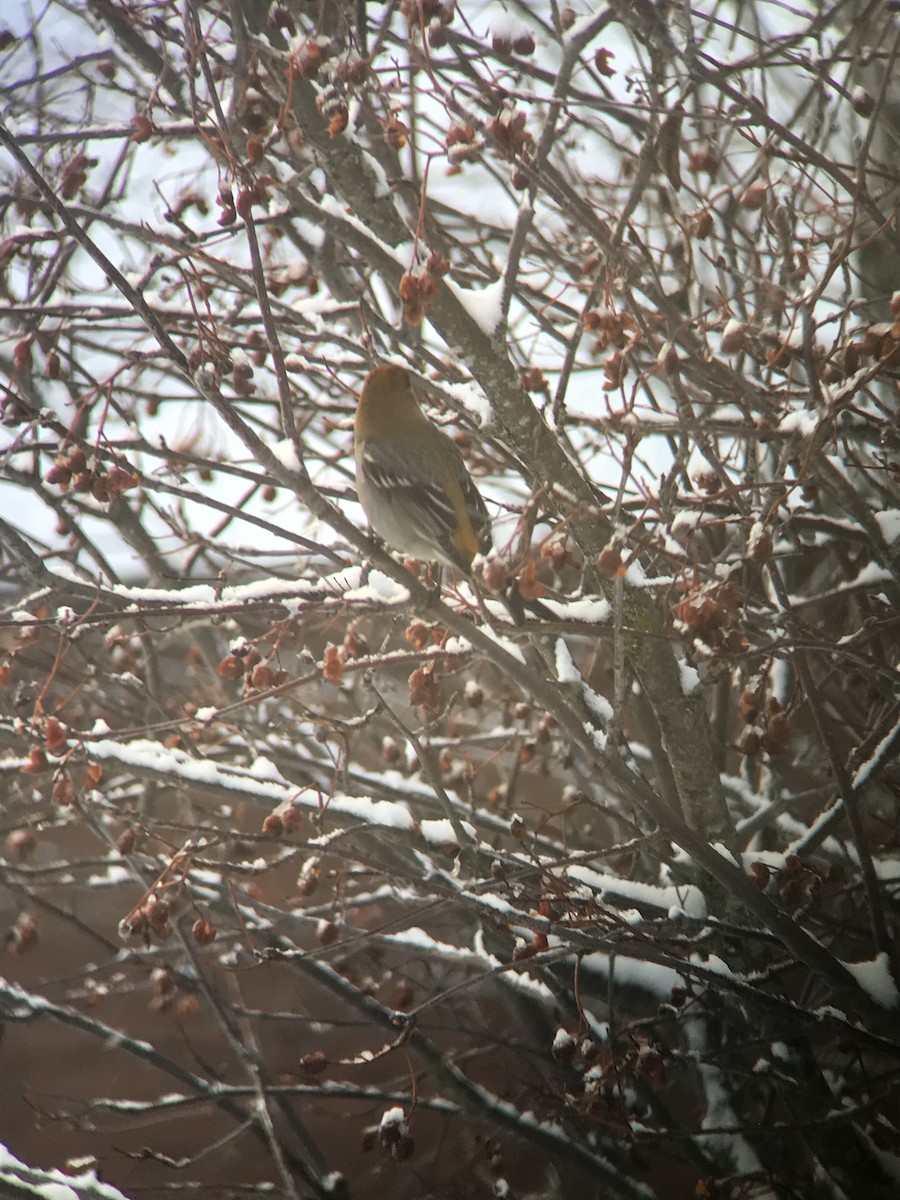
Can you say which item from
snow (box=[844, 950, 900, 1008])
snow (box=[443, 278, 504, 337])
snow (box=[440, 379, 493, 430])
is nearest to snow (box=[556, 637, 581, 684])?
snow (box=[440, 379, 493, 430])

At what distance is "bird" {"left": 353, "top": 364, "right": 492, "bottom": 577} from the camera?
3035mm

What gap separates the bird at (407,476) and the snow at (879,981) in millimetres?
1706

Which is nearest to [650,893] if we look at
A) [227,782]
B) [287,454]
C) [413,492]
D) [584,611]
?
[584,611]

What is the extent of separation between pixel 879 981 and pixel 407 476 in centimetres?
212

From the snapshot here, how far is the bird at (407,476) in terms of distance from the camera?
3.04m

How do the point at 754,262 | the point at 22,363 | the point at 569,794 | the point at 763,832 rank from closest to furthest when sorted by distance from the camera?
the point at 22,363 → the point at 754,262 → the point at 763,832 → the point at 569,794

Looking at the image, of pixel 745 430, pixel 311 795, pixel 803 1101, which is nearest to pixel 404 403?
pixel 745 430

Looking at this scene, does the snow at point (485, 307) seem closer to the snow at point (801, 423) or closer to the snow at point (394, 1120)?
the snow at point (801, 423)

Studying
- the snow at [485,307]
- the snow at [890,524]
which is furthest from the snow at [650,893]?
the snow at [485,307]

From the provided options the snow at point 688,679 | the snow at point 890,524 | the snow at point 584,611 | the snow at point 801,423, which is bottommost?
the snow at point 688,679

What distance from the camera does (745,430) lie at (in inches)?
95.9

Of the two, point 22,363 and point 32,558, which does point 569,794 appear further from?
point 22,363

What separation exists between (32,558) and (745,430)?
2.16 m

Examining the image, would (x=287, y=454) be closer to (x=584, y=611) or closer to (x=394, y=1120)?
(x=584, y=611)
